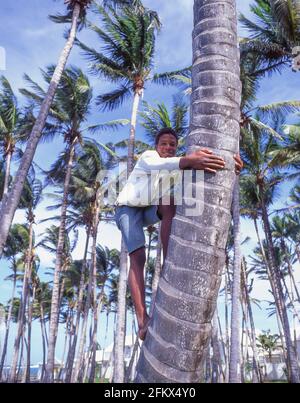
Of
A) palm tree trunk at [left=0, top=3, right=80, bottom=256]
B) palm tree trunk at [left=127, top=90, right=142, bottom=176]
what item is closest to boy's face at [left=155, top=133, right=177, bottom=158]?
palm tree trunk at [left=0, top=3, right=80, bottom=256]

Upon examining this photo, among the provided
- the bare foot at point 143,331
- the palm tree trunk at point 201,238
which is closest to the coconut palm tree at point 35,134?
the bare foot at point 143,331

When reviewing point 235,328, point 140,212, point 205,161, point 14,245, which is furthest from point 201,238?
point 14,245

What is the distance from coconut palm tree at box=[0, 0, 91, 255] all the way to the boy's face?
7308 millimetres

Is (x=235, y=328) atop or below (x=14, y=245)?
below

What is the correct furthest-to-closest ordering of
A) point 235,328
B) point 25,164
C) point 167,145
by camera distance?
point 235,328 → point 25,164 → point 167,145

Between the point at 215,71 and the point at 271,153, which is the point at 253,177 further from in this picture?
the point at 215,71

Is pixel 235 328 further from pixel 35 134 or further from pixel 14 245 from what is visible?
pixel 14 245

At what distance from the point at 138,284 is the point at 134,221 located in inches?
16.8

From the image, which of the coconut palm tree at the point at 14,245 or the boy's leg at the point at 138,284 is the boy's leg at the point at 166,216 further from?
the coconut palm tree at the point at 14,245

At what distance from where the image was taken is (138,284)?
2.39 meters

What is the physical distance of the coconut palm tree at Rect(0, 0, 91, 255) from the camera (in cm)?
929

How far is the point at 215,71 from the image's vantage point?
200 cm

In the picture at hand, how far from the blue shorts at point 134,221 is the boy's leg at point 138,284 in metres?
0.05

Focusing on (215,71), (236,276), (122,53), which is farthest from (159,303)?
(122,53)
